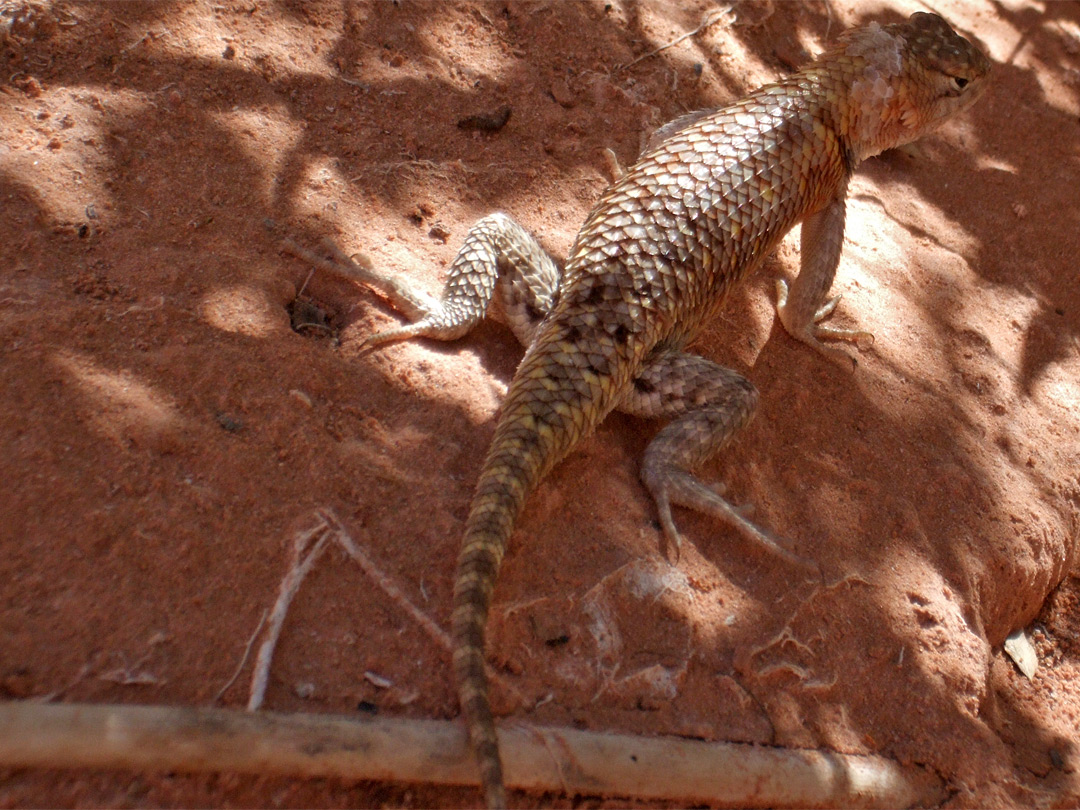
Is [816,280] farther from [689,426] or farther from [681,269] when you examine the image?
[689,426]

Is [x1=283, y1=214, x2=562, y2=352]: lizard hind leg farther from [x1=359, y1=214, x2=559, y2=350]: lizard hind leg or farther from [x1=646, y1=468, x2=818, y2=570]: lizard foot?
[x1=646, y1=468, x2=818, y2=570]: lizard foot

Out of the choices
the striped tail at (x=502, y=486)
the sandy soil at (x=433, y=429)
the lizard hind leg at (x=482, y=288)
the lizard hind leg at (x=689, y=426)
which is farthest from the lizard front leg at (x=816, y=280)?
the striped tail at (x=502, y=486)

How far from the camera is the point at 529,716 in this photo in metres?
2.30

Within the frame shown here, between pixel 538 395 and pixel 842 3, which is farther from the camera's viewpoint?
pixel 842 3

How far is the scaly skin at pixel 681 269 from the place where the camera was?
2.96 m

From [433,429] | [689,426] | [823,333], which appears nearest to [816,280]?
[823,333]

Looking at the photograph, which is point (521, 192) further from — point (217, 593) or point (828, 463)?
point (217, 593)

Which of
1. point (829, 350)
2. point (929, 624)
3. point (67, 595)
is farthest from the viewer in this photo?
point (829, 350)

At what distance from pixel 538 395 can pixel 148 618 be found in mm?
1405

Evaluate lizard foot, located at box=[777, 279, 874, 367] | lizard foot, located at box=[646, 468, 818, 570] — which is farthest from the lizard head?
lizard foot, located at box=[646, 468, 818, 570]

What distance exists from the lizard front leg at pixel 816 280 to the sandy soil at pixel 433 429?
13 centimetres

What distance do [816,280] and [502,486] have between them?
83.4 inches

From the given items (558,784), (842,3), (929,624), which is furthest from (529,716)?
(842,3)

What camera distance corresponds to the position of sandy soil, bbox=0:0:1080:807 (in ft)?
7.44
